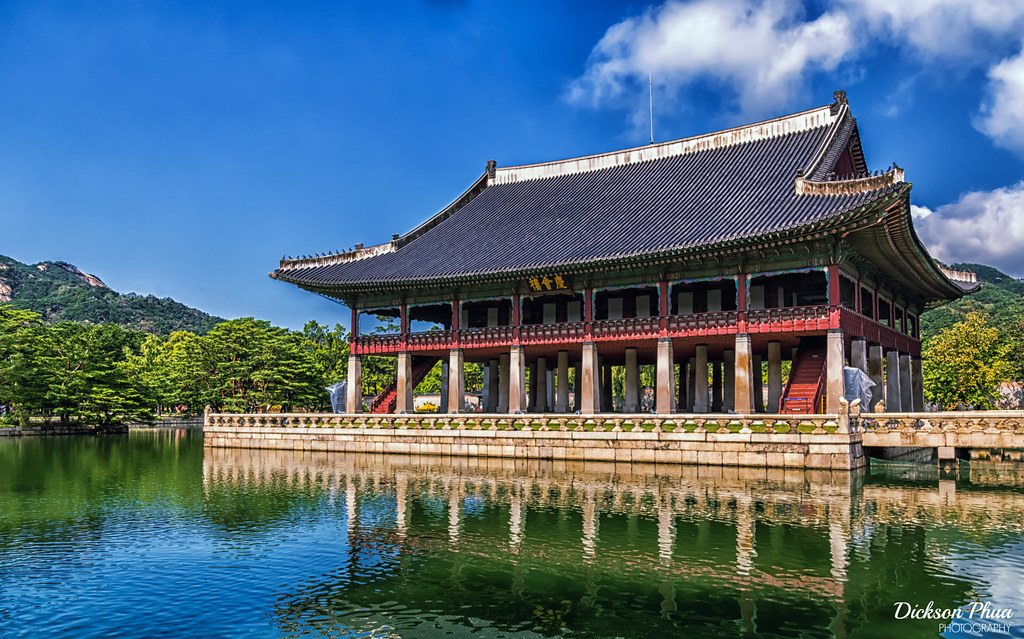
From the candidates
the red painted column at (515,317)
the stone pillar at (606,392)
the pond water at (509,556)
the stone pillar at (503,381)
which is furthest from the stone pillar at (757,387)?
the stone pillar at (503,381)

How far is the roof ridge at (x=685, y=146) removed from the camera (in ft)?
135

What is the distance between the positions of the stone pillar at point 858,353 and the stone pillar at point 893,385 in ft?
23.7

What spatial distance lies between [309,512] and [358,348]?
2524 cm

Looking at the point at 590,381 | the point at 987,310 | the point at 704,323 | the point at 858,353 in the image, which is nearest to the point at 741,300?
the point at 704,323

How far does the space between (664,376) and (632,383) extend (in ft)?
20.9

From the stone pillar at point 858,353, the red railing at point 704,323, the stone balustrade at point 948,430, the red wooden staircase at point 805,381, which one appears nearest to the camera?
the stone balustrade at point 948,430

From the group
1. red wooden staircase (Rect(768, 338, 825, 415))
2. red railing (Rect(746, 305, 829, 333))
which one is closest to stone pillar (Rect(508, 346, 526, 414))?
red railing (Rect(746, 305, 829, 333))

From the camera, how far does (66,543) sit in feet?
51.4

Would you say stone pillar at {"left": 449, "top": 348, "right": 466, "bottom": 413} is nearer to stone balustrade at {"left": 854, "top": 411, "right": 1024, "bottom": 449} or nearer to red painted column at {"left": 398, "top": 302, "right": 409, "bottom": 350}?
red painted column at {"left": 398, "top": 302, "right": 409, "bottom": 350}

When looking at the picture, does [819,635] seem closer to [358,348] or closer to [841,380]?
[841,380]

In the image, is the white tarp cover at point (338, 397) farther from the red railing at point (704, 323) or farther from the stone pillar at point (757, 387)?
the stone pillar at point (757, 387)

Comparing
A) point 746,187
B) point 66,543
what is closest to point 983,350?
point 746,187

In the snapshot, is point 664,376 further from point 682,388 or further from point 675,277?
point 682,388

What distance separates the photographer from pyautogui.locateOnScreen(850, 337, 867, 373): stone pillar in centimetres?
3350
